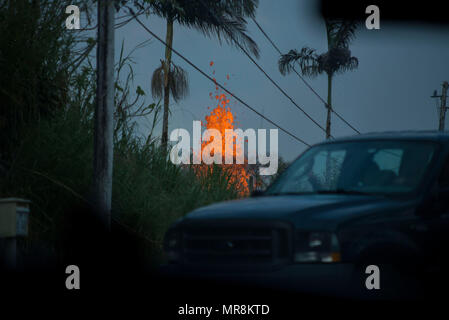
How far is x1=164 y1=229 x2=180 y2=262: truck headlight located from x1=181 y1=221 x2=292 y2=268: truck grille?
0.08 metres

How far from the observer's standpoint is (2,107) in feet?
36.2

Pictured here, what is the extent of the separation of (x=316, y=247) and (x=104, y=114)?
6119mm

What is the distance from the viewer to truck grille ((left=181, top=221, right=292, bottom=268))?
5707 millimetres

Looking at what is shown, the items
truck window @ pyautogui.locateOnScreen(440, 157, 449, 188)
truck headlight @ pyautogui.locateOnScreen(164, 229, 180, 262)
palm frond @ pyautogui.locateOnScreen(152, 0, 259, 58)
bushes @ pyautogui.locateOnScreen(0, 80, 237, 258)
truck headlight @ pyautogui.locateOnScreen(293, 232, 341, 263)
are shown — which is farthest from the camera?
palm frond @ pyautogui.locateOnScreen(152, 0, 259, 58)

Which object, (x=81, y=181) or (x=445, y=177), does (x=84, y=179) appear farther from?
(x=445, y=177)

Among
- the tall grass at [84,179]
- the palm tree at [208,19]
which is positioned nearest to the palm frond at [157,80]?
the palm tree at [208,19]

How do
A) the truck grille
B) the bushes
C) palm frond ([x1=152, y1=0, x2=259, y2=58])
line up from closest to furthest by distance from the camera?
the truck grille
the bushes
palm frond ([x1=152, y1=0, x2=259, y2=58])

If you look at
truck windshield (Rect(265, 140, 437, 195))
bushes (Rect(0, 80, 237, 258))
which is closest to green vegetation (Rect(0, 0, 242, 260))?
→ bushes (Rect(0, 80, 237, 258))

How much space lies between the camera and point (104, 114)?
36.1ft

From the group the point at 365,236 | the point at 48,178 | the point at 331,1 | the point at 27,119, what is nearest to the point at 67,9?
the point at 27,119

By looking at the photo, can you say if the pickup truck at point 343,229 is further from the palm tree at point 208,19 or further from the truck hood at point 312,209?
the palm tree at point 208,19

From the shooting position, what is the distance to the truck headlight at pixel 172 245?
628 cm

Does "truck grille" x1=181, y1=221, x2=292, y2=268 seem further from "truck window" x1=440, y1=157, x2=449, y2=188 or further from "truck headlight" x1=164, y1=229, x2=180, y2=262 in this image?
"truck window" x1=440, y1=157, x2=449, y2=188

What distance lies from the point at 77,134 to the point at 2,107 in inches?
48.9
